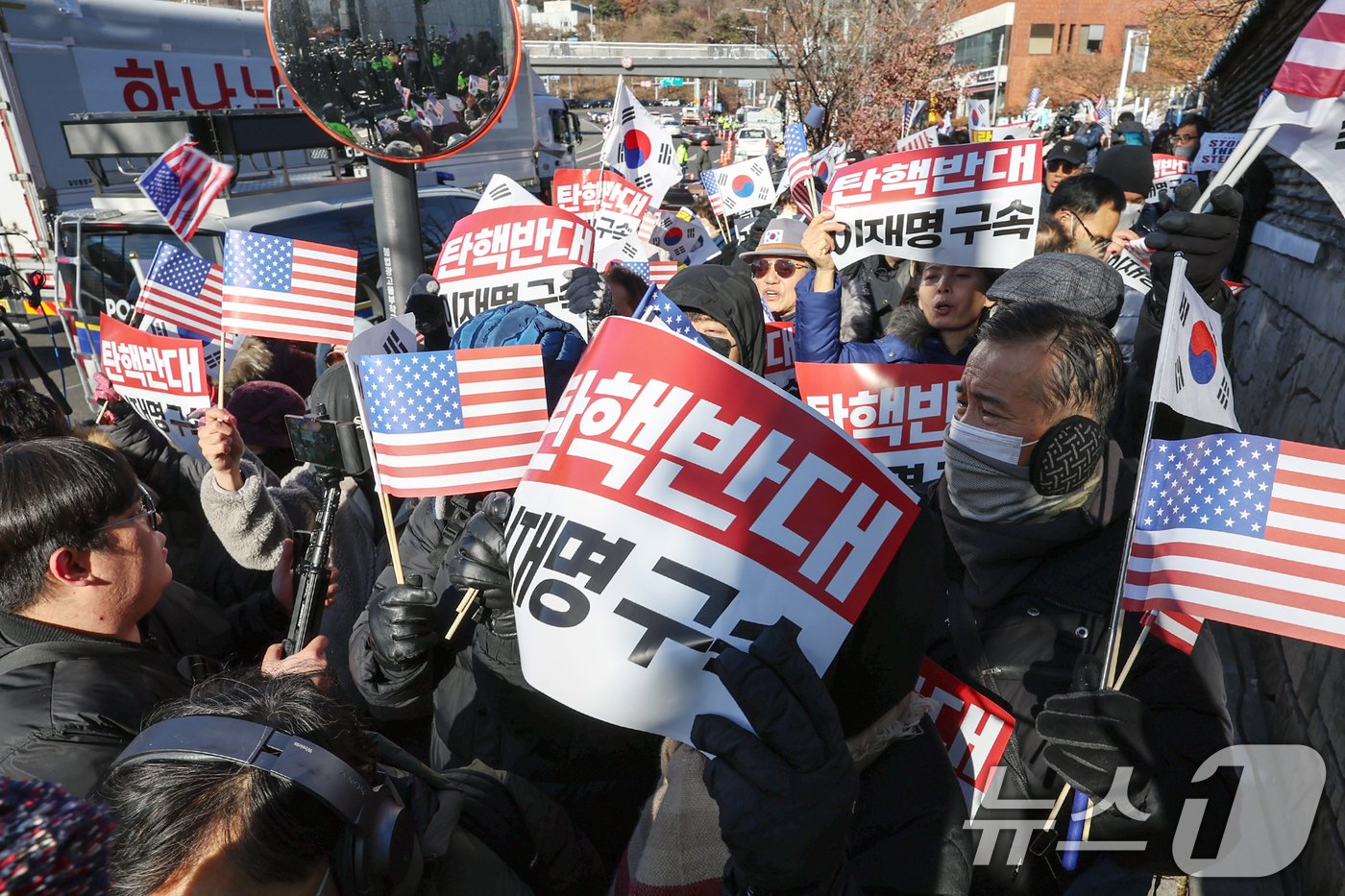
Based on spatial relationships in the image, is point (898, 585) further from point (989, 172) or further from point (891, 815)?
point (989, 172)

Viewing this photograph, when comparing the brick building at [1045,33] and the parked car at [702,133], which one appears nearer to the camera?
the parked car at [702,133]

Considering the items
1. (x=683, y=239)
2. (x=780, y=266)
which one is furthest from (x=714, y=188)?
(x=780, y=266)

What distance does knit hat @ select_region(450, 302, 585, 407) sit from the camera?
3.25 m

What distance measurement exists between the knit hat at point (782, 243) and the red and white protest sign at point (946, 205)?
22.1 inches

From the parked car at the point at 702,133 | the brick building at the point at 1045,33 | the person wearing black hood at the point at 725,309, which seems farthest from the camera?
the brick building at the point at 1045,33

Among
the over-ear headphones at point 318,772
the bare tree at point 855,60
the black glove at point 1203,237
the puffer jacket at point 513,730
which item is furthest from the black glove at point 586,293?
the bare tree at point 855,60

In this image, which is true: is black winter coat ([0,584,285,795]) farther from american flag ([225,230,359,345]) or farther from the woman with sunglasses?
the woman with sunglasses

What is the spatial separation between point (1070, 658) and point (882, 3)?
2159 centimetres

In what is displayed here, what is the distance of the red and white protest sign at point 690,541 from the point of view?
122 cm

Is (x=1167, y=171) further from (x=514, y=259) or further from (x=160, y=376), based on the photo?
(x=160, y=376)

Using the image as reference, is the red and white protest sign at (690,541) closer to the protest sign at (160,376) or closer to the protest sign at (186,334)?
the protest sign at (160,376)

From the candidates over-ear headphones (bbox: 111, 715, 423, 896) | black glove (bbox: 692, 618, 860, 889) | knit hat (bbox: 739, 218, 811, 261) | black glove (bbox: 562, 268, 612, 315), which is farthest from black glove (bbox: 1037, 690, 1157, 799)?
knit hat (bbox: 739, 218, 811, 261)

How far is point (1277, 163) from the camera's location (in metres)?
6.08

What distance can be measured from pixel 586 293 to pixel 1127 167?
191 inches
